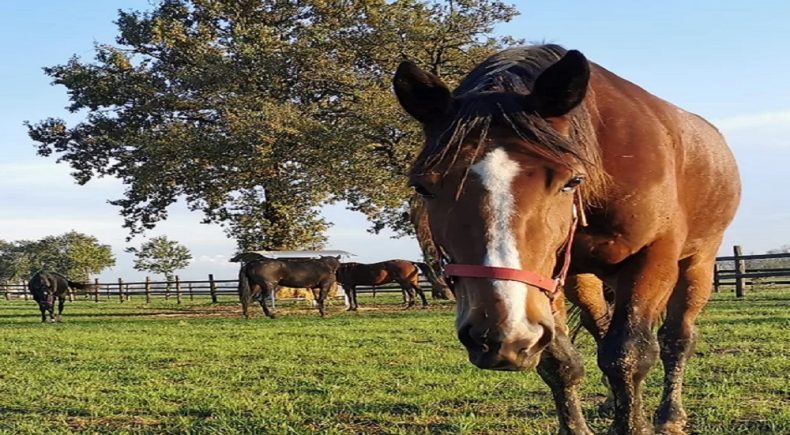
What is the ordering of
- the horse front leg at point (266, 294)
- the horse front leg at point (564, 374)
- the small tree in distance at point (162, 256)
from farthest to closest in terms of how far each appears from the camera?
the small tree in distance at point (162, 256) → the horse front leg at point (266, 294) → the horse front leg at point (564, 374)

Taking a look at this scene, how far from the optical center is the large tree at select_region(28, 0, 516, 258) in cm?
1961

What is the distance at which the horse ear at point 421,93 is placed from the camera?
2.64 meters

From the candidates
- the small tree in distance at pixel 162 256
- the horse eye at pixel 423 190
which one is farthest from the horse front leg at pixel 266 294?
the small tree in distance at pixel 162 256

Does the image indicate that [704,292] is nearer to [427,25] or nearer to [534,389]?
[534,389]

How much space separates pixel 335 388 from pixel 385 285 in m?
26.5

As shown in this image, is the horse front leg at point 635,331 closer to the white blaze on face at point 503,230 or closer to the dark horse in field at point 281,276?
the white blaze on face at point 503,230

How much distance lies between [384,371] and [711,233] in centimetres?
338

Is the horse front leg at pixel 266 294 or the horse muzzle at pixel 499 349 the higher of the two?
the horse muzzle at pixel 499 349

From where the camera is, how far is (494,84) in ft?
9.34

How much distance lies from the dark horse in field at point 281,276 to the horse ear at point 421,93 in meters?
16.1

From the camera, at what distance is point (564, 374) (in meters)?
3.52

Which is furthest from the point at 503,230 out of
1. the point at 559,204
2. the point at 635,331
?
the point at 635,331

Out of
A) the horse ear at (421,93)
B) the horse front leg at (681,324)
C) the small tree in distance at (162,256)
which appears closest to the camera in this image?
the horse ear at (421,93)

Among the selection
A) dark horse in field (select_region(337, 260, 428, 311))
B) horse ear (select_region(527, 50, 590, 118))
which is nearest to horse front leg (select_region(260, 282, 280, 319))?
dark horse in field (select_region(337, 260, 428, 311))
